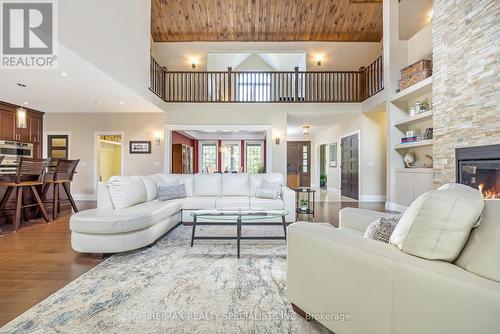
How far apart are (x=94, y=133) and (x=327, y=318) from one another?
26.3ft

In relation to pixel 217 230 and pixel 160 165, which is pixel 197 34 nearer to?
pixel 160 165

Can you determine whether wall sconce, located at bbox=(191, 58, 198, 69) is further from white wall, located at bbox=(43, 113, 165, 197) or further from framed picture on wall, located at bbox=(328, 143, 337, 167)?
framed picture on wall, located at bbox=(328, 143, 337, 167)

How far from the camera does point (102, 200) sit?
11.1ft

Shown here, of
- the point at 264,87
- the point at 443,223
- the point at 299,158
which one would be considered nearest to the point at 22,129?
the point at 264,87

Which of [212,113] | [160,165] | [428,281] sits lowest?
[428,281]

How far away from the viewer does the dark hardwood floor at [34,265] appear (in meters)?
1.94

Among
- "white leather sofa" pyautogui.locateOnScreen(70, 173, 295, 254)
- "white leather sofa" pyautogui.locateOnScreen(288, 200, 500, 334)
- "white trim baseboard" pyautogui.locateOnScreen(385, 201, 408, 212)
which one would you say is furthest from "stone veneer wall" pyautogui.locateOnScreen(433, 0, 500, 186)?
"white leather sofa" pyautogui.locateOnScreen(288, 200, 500, 334)

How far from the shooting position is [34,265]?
102 inches

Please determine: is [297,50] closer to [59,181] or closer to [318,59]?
[318,59]

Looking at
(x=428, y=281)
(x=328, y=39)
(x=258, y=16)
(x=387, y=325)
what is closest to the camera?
(x=428, y=281)

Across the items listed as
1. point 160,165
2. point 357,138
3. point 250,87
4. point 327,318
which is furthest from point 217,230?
point 357,138

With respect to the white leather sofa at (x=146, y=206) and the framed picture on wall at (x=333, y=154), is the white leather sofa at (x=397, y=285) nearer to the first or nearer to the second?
the white leather sofa at (x=146, y=206)
